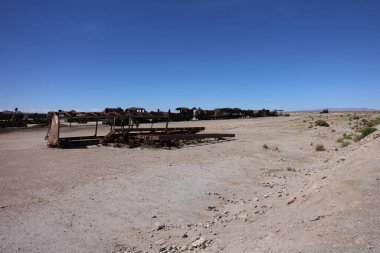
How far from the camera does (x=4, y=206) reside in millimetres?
8836

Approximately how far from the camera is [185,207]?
9.24 meters

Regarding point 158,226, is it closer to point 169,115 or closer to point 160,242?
point 160,242

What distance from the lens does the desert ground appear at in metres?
6.14

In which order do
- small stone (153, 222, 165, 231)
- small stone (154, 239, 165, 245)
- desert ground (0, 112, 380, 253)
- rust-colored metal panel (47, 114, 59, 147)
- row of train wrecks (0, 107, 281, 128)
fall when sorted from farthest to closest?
1. row of train wrecks (0, 107, 281, 128)
2. rust-colored metal panel (47, 114, 59, 147)
3. small stone (153, 222, 165, 231)
4. small stone (154, 239, 165, 245)
5. desert ground (0, 112, 380, 253)

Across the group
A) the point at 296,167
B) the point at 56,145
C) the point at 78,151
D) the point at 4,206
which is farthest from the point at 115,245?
the point at 56,145

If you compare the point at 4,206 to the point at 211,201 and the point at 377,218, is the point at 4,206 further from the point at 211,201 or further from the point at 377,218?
the point at 377,218

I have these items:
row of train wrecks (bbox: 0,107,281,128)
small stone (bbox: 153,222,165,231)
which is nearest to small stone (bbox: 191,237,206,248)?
small stone (bbox: 153,222,165,231)

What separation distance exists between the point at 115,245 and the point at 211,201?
3437mm

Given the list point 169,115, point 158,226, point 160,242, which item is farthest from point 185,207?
point 169,115

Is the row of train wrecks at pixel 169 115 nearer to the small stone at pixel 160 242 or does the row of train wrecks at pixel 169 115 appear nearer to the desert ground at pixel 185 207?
the desert ground at pixel 185 207

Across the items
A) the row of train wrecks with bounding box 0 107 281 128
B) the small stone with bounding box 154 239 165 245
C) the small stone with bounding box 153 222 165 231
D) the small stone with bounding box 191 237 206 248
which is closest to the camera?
the small stone with bounding box 191 237 206 248

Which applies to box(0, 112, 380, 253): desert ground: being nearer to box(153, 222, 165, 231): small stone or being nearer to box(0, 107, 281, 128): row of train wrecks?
box(153, 222, 165, 231): small stone

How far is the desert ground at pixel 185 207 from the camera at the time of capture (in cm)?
614

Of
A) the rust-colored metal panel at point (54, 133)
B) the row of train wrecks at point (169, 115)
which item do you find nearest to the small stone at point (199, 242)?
the rust-colored metal panel at point (54, 133)
